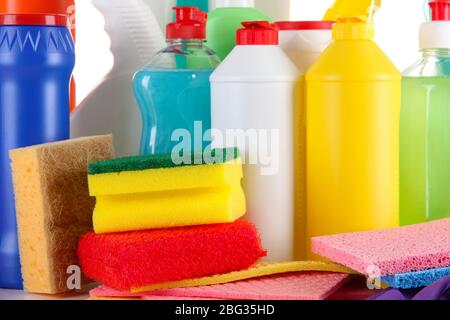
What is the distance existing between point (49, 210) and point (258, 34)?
10.4 inches

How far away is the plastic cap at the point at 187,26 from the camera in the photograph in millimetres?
939

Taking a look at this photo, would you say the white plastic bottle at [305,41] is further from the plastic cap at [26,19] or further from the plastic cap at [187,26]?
the plastic cap at [26,19]

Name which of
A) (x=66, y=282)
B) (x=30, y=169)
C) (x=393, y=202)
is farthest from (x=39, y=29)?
(x=393, y=202)

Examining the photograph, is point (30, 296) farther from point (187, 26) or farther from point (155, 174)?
point (187, 26)

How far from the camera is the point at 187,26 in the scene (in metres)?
0.94

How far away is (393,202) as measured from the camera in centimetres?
90

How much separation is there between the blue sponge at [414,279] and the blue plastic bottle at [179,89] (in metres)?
0.28

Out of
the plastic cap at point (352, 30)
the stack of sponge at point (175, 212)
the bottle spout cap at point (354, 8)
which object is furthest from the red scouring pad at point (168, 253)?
the bottle spout cap at point (354, 8)

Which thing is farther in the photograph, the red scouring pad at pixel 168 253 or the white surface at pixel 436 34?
the white surface at pixel 436 34

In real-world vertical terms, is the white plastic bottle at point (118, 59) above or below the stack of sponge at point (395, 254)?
above

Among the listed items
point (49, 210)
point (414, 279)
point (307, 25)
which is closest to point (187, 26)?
point (307, 25)
